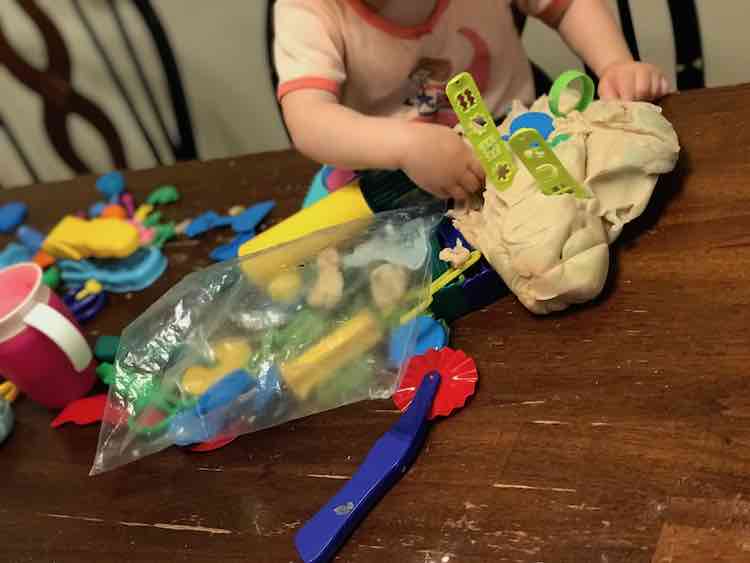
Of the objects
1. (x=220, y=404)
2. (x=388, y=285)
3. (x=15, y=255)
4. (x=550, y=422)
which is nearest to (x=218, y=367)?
(x=220, y=404)

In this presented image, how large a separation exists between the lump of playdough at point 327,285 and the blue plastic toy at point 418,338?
51 millimetres

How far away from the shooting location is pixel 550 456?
1.50 feet

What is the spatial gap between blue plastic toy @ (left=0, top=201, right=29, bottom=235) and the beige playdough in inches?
24.8

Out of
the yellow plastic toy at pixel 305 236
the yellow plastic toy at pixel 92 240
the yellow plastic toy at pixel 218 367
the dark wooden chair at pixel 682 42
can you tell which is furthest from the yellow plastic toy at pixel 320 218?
the dark wooden chair at pixel 682 42

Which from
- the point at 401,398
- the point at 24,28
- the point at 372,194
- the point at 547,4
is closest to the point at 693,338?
the point at 401,398

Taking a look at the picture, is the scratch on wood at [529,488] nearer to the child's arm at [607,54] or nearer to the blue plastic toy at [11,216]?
the child's arm at [607,54]

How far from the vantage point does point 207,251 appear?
811 millimetres

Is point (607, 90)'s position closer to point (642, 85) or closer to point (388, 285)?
point (642, 85)

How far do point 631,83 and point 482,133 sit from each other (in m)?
0.18

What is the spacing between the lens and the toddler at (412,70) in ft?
2.05

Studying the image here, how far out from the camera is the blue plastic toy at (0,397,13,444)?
670mm

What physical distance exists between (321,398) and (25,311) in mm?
255

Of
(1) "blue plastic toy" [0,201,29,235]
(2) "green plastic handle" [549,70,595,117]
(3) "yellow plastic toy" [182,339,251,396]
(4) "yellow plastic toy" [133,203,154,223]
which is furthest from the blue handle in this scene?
(1) "blue plastic toy" [0,201,29,235]

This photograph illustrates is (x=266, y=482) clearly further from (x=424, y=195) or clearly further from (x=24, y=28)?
(x=24, y=28)
